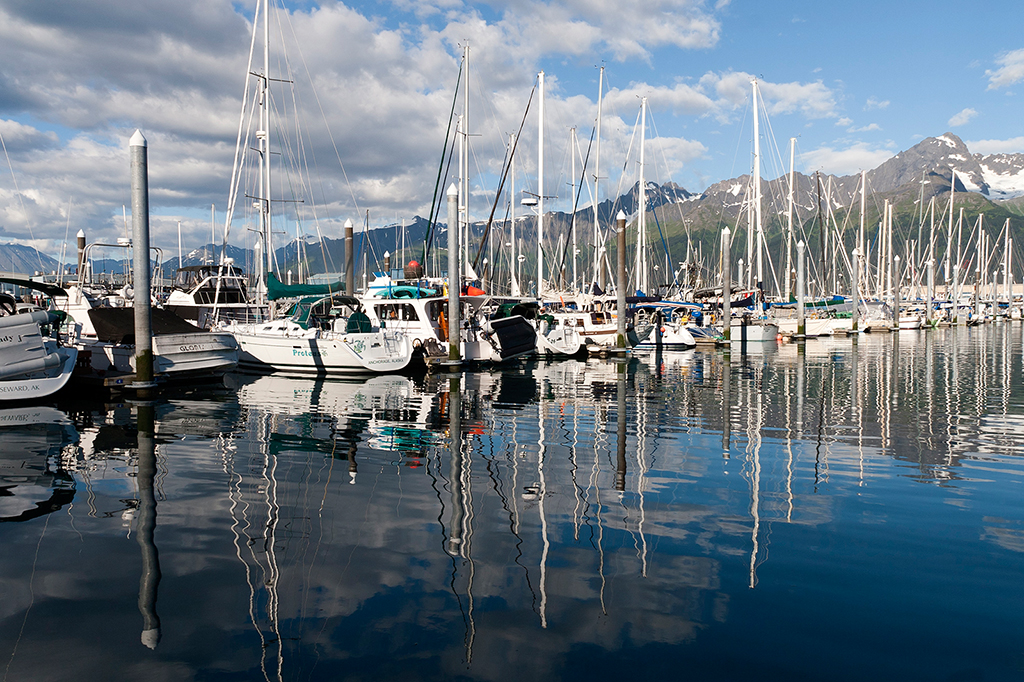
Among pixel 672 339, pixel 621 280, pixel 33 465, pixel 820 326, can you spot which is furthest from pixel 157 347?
pixel 820 326

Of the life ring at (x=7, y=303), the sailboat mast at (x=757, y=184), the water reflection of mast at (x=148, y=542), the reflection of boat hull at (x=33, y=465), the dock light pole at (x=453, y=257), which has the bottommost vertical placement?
the water reflection of mast at (x=148, y=542)

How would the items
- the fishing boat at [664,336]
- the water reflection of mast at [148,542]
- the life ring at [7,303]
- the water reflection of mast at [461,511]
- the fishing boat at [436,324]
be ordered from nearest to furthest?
the water reflection of mast at [148,542] < the water reflection of mast at [461,511] < the life ring at [7,303] < the fishing boat at [436,324] < the fishing boat at [664,336]

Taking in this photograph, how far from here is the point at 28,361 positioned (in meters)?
15.9

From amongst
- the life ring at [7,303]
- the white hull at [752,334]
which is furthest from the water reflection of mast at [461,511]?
the white hull at [752,334]

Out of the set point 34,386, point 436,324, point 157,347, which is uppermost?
point 436,324

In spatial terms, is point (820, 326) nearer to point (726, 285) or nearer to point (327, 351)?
point (726, 285)

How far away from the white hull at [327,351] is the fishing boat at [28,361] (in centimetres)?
868

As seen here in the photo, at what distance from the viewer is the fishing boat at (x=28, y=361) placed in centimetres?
1553

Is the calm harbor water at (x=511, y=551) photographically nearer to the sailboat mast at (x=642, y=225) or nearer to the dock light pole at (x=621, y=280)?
the dock light pole at (x=621, y=280)

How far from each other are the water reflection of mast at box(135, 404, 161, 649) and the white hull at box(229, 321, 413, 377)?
12.3 meters

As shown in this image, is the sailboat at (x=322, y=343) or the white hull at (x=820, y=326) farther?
the white hull at (x=820, y=326)

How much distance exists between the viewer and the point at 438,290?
29.9 metres

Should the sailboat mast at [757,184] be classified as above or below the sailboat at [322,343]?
above

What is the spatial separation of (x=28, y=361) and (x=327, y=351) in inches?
381
